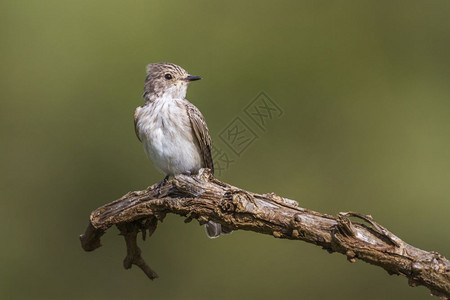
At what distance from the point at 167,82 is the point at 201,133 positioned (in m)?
0.55

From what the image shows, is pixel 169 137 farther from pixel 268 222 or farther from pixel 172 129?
pixel 268 222

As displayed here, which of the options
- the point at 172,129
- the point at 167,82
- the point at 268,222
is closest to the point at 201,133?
the point at 172,129

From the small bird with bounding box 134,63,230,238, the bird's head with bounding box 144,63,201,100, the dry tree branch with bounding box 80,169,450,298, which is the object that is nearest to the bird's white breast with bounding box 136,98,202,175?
the small bird with bounding box 134,63,230,238

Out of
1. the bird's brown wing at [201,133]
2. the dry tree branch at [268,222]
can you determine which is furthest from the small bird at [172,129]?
the dry tree branch at [268,222]

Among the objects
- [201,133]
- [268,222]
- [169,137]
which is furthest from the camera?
[201,133]

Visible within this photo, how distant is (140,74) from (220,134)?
130cm

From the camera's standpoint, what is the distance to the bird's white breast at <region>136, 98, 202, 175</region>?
538 centimetres

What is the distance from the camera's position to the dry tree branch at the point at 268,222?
11.1 ft

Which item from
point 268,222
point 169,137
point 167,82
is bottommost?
point 268,222

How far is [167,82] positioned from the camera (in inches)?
223

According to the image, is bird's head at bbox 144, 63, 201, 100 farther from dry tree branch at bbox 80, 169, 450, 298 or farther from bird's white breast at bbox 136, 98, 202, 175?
dry tree branch at bbox 80, 169, 450, 298

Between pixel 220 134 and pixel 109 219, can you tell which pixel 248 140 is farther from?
pixel 109 219

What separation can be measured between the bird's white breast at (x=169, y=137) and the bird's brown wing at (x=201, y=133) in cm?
4

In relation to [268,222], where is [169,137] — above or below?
above
